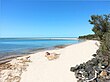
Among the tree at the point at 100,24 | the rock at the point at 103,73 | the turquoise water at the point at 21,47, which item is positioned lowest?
the turquoise water at the point at 21,47

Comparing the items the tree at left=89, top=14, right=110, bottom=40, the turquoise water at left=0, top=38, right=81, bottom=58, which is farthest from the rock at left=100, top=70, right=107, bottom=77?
the turquoise water at left=0, top=38, right=81, bottom=58

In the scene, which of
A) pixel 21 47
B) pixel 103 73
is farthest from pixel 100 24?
pixel 21 47

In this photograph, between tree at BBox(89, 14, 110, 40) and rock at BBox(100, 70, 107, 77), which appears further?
tree at BBox(89, 14, 110, 40)

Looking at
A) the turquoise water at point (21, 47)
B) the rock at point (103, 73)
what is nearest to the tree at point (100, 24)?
the rock at point (103, 73)

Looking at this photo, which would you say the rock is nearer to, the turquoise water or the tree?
the tree

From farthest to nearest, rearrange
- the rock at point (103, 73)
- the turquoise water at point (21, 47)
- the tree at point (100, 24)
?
the turquoise water at point (21, 47) → the tree at point (100, 24) → the rock at point (103, 73)

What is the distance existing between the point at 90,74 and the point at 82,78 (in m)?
0.43

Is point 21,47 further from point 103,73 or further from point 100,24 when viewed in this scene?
point 103,73

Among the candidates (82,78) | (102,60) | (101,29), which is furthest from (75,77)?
(101,29)

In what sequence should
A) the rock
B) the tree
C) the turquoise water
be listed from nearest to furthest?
the rock
the tree
the turquoise water

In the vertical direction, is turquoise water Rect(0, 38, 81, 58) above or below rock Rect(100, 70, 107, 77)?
below

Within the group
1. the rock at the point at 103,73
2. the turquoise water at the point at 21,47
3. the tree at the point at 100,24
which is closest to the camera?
the rock at the point at 103,73

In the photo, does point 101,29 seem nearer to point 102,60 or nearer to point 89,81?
point 102,60

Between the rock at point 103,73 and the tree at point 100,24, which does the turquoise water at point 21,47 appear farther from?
the rock at point 103,73
